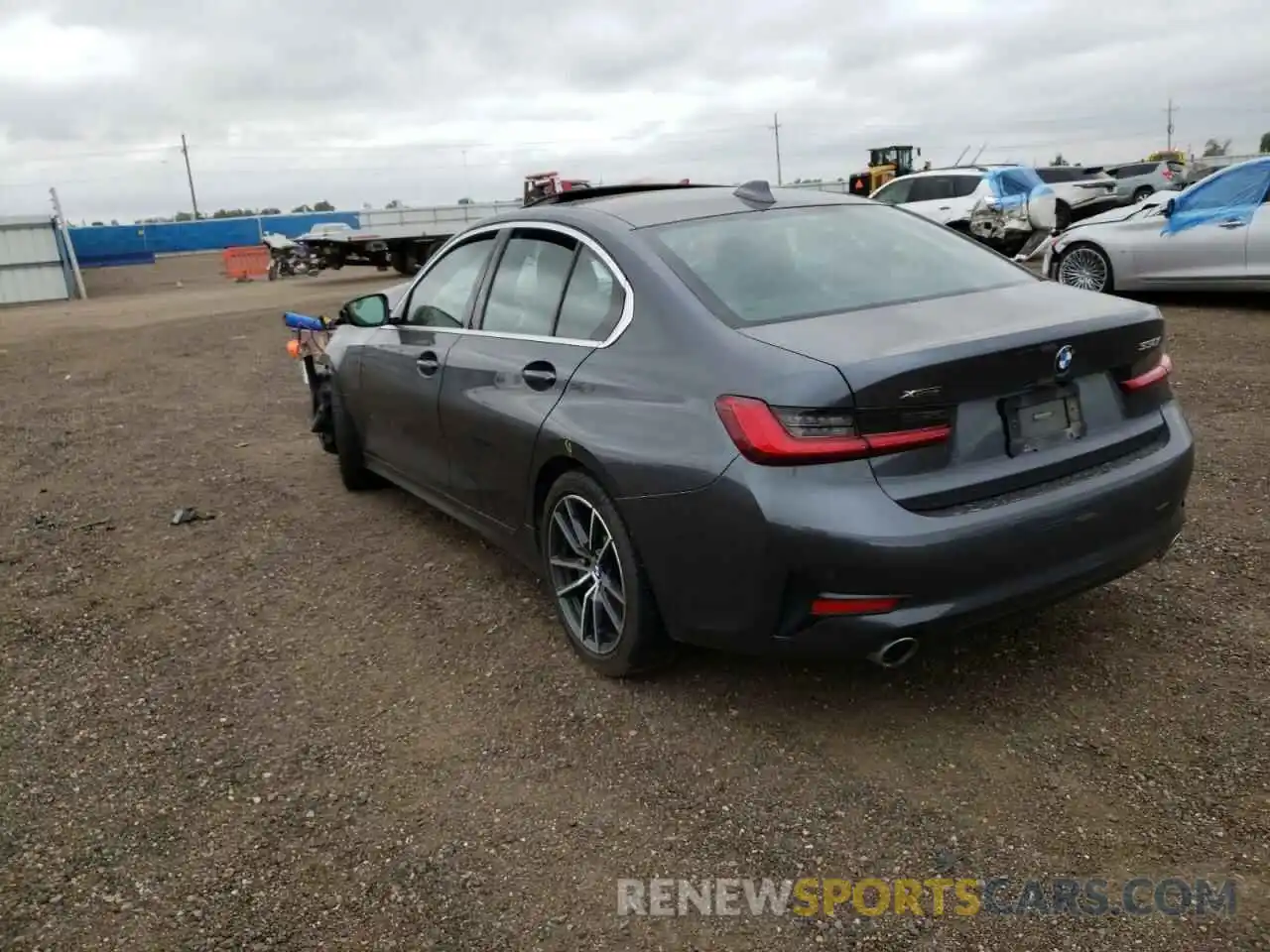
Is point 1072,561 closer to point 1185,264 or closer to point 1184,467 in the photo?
point 1184,467

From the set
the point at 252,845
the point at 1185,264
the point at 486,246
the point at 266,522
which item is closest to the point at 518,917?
the point at 252,845

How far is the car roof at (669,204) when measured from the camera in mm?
3787

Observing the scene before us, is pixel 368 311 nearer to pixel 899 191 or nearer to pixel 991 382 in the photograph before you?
pixel 991 382

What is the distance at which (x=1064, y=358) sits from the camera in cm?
297

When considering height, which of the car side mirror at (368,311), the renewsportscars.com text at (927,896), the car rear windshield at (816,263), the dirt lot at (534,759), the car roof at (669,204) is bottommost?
the renewsportscars.com text at (927,896)

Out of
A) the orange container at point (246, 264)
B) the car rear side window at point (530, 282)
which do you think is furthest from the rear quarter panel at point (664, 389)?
the orange container at point (246, 264)

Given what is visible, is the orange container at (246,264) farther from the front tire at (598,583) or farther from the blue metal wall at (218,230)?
the front tire at (598,583)

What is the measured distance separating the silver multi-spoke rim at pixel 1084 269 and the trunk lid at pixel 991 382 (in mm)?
8191

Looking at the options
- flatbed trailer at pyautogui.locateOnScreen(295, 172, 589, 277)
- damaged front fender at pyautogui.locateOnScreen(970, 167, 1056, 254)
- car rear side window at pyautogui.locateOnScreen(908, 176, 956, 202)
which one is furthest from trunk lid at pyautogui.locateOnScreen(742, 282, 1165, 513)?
flatbed trailer at pyautogui.locateOnScreen(295, 172, 589, 277)

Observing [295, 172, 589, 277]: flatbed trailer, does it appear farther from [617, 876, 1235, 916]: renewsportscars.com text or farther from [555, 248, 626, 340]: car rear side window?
[617, 876, 1235, 916]: renewsportscars.com text

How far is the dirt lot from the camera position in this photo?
8.32 feet

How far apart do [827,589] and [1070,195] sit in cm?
2055

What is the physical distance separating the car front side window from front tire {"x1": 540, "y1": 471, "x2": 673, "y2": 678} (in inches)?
47.8

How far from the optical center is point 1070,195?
813 inches
